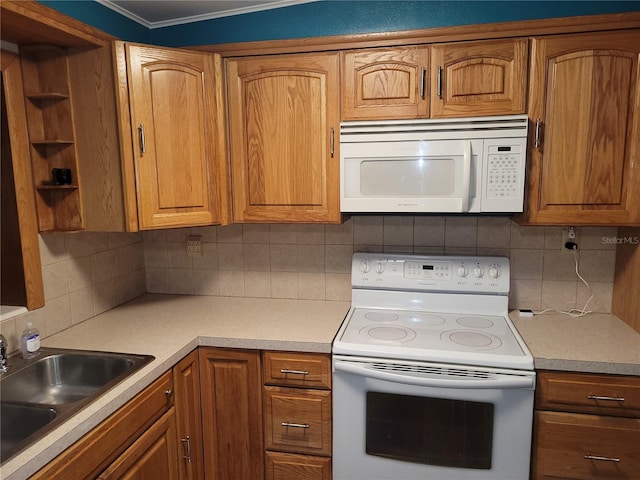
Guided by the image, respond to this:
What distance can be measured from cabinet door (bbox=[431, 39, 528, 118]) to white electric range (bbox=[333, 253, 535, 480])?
0.92 metres

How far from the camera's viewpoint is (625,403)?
1442 millimetres

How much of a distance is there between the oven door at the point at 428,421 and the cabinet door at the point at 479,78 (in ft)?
3.31

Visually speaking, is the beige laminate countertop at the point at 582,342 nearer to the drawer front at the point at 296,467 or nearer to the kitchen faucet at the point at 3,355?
the drawer front at the point at 296,467

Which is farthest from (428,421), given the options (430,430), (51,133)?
(51,133)

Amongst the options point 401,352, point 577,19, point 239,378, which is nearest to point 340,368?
point 401,352

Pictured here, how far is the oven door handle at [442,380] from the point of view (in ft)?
4.71

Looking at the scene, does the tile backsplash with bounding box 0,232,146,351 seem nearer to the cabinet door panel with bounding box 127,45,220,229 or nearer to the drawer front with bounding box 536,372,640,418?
the cabinet door panel with bounding box 127,45,220,229

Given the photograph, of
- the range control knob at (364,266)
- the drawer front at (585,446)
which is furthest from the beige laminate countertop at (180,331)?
the drawer front at (585,446)

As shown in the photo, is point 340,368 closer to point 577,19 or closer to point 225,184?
point 225,184

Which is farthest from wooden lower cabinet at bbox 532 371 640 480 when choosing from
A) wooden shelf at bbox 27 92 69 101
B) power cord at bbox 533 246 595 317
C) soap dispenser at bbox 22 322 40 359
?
wooden shelf at bbox 27 92 69 101

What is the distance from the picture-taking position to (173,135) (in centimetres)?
172

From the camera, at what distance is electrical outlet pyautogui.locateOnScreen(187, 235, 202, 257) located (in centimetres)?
229

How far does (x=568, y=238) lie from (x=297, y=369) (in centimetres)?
138

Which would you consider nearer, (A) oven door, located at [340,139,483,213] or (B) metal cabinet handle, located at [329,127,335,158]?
(A) oven door, located at [340,139,483,213]
